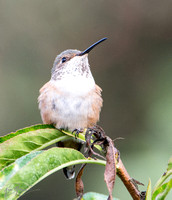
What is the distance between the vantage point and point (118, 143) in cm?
426

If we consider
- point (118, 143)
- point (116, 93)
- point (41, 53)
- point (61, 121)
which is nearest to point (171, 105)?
point (61, 121)

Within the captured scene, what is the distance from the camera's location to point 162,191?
4.50ft

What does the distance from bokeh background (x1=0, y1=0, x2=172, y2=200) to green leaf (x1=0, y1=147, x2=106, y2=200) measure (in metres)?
1.63

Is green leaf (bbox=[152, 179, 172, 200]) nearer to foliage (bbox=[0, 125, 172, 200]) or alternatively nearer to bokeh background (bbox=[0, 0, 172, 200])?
foliage (bbox=[0, 125, 172, 200])

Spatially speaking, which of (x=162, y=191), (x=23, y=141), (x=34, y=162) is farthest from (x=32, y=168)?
(x=162, y=191)

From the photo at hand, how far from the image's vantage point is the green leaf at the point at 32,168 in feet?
4.18

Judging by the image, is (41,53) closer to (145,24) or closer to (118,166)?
(145,24)

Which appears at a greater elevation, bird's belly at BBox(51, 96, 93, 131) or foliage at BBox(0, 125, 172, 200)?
foliage at BBox(0, 125, 172, 200)

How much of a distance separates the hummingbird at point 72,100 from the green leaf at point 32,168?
1278mm

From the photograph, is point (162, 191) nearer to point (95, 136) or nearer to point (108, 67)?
point (95, 136)

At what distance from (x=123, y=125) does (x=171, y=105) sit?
1808 mm

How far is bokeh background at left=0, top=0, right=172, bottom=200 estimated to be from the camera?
133 inches

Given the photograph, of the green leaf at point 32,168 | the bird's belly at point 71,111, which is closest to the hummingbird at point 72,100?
the bird's belly at point 71,111

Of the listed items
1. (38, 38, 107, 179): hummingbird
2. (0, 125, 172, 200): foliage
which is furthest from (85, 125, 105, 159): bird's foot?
(38, 38, 107, 179): hummingbird
